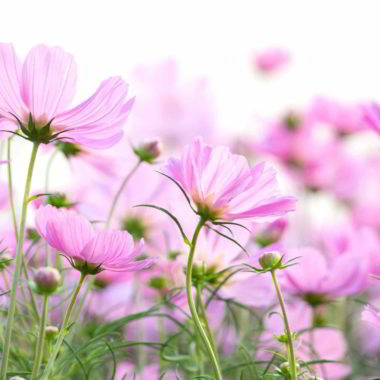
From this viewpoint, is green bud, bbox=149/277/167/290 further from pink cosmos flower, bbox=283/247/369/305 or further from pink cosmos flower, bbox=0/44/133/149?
pink cosmos flower, bbox=0/44/133/149

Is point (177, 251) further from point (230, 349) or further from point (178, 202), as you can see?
point (230, 349)

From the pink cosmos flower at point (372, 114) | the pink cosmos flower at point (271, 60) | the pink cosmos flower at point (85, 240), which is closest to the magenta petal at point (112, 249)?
the pink cosmos flower at point (85, 240)

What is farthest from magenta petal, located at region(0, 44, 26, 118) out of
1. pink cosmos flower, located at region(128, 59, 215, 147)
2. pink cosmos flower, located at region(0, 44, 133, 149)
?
pink cosmos flower, located at region(128, 59, 215, 147)

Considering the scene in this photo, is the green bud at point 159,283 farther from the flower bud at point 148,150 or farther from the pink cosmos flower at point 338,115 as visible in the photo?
the pink cosmos flower at point 338,115

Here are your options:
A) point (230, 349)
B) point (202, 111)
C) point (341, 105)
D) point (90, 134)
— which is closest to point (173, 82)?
point (202, 111)

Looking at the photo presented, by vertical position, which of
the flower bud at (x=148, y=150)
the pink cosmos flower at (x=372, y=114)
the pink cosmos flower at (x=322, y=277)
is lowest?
the pink cosmos flower at (x=322, y=277)

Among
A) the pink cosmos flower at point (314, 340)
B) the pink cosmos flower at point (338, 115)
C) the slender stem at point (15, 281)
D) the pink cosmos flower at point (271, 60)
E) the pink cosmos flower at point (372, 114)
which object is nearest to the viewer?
the slender stem at point (15, 281)

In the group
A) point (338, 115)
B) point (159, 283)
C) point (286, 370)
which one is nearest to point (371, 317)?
point (286, 370)
